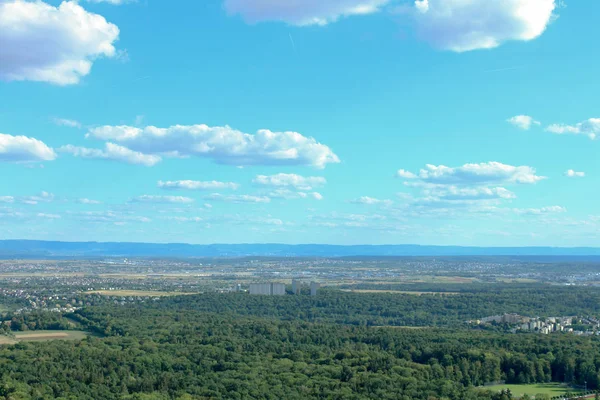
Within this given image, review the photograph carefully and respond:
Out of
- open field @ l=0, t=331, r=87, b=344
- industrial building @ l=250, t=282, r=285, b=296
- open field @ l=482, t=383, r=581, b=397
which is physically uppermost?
industrial building @ l=250, t=282, r=285, b=296

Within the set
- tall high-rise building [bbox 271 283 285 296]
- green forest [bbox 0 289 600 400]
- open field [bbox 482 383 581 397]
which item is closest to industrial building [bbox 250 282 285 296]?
tall high-rise building [bbox 271 283 285 296]

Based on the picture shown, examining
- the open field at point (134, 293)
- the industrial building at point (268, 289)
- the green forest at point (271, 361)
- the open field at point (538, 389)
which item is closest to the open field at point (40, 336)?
the green forest at point (271, 361)

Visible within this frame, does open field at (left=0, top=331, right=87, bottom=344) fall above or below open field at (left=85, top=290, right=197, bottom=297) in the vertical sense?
below

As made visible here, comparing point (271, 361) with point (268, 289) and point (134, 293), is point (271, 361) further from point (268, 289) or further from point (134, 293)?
point (134, 293)

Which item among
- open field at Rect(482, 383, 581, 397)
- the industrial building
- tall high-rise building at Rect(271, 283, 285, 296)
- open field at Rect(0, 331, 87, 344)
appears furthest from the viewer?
the industrial building

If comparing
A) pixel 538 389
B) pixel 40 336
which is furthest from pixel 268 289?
pixel 538 389

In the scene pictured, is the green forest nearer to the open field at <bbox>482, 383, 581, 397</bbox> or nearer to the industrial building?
the open field at <bbox>482, 383, 581, 397</bbox>

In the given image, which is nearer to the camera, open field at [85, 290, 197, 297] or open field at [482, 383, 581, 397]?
open field at [482, 383, 581, 397]
